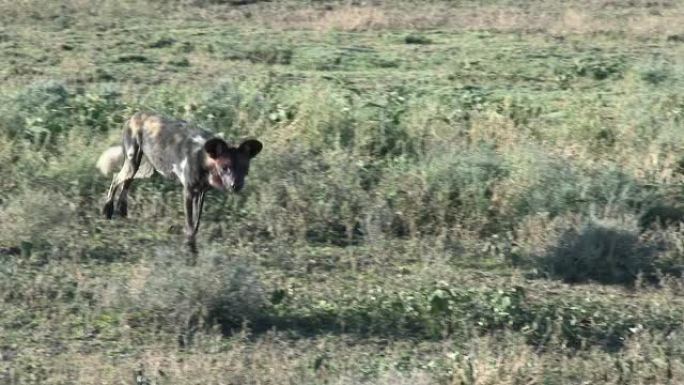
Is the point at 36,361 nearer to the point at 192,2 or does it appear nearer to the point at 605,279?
the point at 605,279

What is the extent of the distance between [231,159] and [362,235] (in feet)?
5.24

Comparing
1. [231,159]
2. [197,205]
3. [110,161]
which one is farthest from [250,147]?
[110,161]

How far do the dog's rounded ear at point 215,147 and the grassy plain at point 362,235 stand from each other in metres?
0.82

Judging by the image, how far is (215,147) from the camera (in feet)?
29.5

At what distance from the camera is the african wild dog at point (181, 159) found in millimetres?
9031

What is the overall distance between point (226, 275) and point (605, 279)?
3.20 m

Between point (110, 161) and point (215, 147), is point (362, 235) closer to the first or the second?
point (215, 147)

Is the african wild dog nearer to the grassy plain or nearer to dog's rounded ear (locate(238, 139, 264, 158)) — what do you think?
dog's rounded ear (locate(238, 139, 264, 158))

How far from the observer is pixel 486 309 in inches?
314

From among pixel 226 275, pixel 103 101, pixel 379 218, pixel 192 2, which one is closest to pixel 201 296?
pixel 226 275

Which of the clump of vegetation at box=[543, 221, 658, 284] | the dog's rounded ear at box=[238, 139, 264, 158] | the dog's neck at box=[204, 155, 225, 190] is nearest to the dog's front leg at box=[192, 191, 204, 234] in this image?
the dog's neck at box=[204, 155, 225, 190]

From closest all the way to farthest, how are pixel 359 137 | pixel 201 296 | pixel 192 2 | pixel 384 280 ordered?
pixel 201 296, pixel 384 280, pixel 359 137, pixel 192 2

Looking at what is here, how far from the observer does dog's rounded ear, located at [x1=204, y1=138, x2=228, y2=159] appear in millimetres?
8953

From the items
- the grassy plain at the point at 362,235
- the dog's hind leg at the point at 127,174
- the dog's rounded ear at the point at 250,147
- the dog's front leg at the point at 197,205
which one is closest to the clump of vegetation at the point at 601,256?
the grassy plain at the point at 362,235
